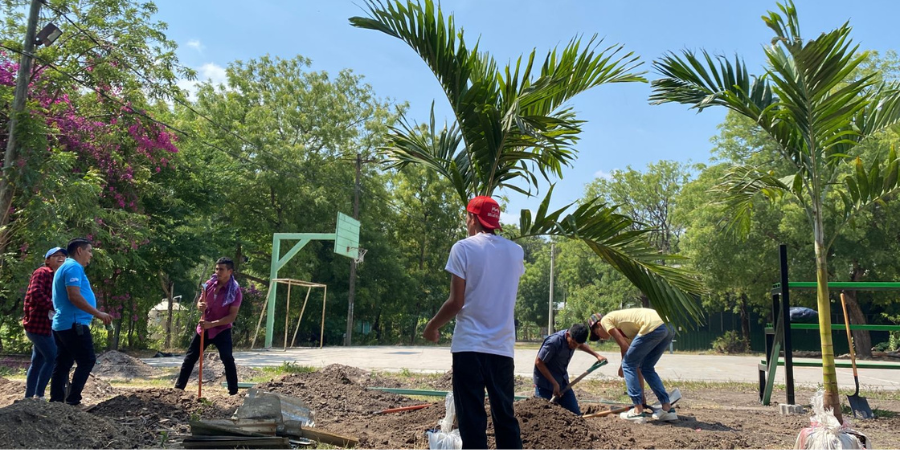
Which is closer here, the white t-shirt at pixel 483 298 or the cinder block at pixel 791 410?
the white t-shirt at pixel 483 298

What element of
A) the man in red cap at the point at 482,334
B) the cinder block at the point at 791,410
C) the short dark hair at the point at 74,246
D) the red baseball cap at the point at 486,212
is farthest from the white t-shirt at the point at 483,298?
the cinder block at the point at 791,410

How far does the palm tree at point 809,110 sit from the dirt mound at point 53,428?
5999 mm

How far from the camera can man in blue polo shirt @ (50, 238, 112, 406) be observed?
5719 millimetres

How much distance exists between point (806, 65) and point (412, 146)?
12.3 ft

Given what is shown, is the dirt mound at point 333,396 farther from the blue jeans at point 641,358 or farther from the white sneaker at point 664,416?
the white sneaker at point 664,416

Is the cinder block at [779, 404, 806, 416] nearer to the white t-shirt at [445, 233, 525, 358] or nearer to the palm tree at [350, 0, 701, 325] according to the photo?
the palm tree at [350, 0, 701, 325]

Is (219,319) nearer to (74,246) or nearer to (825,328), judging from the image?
(74,246)

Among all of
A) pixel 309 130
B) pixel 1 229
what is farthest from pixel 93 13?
pixel 309 130

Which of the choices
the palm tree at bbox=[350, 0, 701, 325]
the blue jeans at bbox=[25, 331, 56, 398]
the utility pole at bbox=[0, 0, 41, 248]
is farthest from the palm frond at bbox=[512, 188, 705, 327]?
the utility pole at bbox=[0, 0, 41, 248]

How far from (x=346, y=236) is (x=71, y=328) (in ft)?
58.4

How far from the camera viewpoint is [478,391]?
328cm

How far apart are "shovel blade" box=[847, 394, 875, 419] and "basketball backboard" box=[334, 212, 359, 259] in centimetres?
1664

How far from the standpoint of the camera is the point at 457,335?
331 centimetres

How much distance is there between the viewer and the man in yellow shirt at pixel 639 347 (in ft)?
21.7
